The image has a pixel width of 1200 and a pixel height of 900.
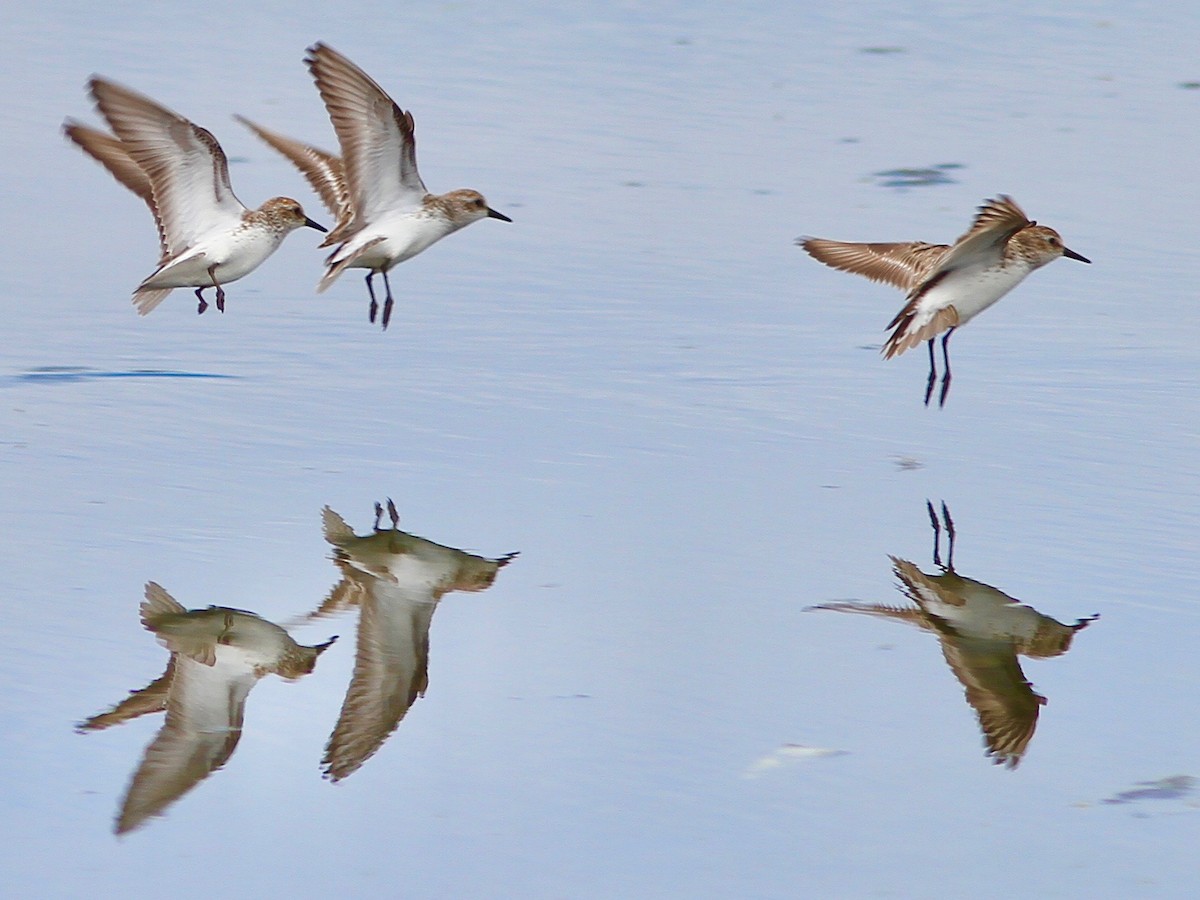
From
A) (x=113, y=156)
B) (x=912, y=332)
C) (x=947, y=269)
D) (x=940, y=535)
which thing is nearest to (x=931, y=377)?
(x=912, y=332)

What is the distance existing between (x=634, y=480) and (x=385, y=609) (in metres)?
1.28

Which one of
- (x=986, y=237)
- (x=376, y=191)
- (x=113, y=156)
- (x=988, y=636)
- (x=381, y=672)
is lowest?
(x=988, y=636)

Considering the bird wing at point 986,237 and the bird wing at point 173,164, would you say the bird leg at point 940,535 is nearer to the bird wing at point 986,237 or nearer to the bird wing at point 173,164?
the bird wing at point 986,237

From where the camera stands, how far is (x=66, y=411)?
24.4ft

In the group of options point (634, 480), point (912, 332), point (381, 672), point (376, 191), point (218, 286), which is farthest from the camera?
point (376, 191)

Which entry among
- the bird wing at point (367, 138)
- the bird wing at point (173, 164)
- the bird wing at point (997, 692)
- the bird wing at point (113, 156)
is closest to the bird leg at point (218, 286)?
the bird wing at point (173, 164)

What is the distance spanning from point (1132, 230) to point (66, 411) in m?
4.98

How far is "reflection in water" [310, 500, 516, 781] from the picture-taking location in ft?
16.3

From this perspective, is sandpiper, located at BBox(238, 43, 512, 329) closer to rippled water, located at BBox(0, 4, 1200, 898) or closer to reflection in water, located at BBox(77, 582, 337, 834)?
rippled water, located at BBox(0, 4, 1200, 898)

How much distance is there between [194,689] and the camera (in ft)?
17.0

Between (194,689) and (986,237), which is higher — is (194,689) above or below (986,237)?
below

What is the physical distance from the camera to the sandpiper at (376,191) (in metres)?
8.14

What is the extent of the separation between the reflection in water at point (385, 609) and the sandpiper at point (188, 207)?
2084mm

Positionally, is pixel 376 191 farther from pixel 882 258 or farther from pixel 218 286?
pixel 882 258
